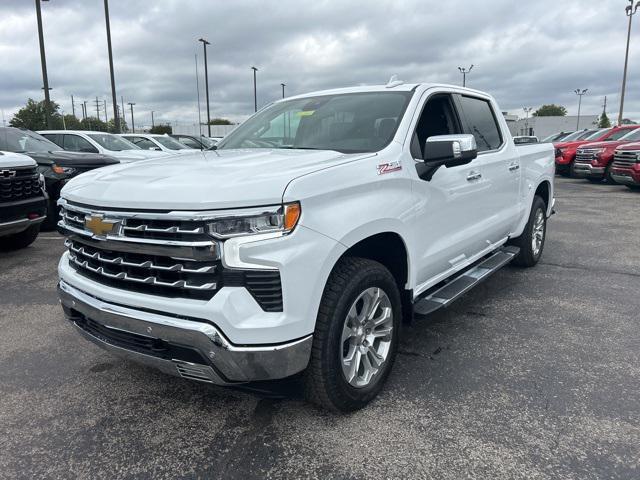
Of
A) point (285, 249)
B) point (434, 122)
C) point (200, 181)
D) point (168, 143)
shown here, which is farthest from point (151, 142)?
point (285, 249)

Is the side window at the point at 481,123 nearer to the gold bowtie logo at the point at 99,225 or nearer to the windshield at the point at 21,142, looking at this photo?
the gold bowtie logo at the point at 99,225

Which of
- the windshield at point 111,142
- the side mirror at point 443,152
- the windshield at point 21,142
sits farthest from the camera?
the windshield at point 111,142

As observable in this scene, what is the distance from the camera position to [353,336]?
278cm

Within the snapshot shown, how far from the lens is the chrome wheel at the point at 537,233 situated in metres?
5.70

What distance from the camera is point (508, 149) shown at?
4.81 meters

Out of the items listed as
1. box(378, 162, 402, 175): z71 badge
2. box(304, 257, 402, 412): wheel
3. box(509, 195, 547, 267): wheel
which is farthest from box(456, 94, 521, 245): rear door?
box(304, 257, 402, 412): wheel

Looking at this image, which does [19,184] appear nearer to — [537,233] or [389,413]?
[389,413]

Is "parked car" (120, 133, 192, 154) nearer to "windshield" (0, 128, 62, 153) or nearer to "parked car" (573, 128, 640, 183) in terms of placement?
"windshield" (0, 128, 62, 153)

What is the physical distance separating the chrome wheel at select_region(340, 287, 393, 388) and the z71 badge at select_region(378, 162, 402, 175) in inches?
26.1

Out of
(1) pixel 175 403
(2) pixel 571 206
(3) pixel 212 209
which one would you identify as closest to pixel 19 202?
(1) pixel 175 403

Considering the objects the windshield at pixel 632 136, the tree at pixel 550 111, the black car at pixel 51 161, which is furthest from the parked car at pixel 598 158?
the tree at pixel 550 111

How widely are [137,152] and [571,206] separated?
9.97 meters

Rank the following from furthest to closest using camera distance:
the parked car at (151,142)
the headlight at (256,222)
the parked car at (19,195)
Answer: the parked car at (151,142)
the parked car at (19,195)
the headlight at (256,222)

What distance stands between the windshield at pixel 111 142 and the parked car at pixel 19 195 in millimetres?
5605
